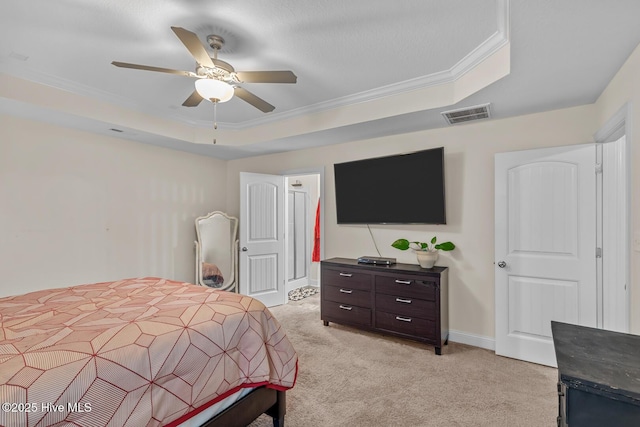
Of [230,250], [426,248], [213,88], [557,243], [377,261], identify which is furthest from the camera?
[230,250]

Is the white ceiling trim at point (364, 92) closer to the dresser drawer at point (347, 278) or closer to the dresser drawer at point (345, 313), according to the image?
the dresser drawer at point (347, 278)

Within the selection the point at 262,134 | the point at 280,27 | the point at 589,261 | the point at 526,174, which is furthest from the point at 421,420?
the point at 262,134

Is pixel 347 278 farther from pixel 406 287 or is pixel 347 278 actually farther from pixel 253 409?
pixel 253 409

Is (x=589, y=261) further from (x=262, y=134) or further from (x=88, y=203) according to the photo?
(x=88, y=203)

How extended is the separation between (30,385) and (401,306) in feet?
9.49

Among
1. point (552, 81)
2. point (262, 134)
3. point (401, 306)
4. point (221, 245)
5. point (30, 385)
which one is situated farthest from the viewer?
point (221, 245)

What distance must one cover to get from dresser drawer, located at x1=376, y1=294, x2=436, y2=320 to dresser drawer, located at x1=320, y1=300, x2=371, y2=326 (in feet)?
0.69

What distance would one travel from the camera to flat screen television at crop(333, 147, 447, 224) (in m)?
3.30

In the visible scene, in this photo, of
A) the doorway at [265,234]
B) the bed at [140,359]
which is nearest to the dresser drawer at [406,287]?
the doorway at [265,234]

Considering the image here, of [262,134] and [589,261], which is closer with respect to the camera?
[589,261]

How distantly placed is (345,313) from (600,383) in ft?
9.18

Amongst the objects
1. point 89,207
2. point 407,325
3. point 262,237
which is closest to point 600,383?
point 407,325

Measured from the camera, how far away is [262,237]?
463 cm

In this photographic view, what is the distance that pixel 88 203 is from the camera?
360 cm
